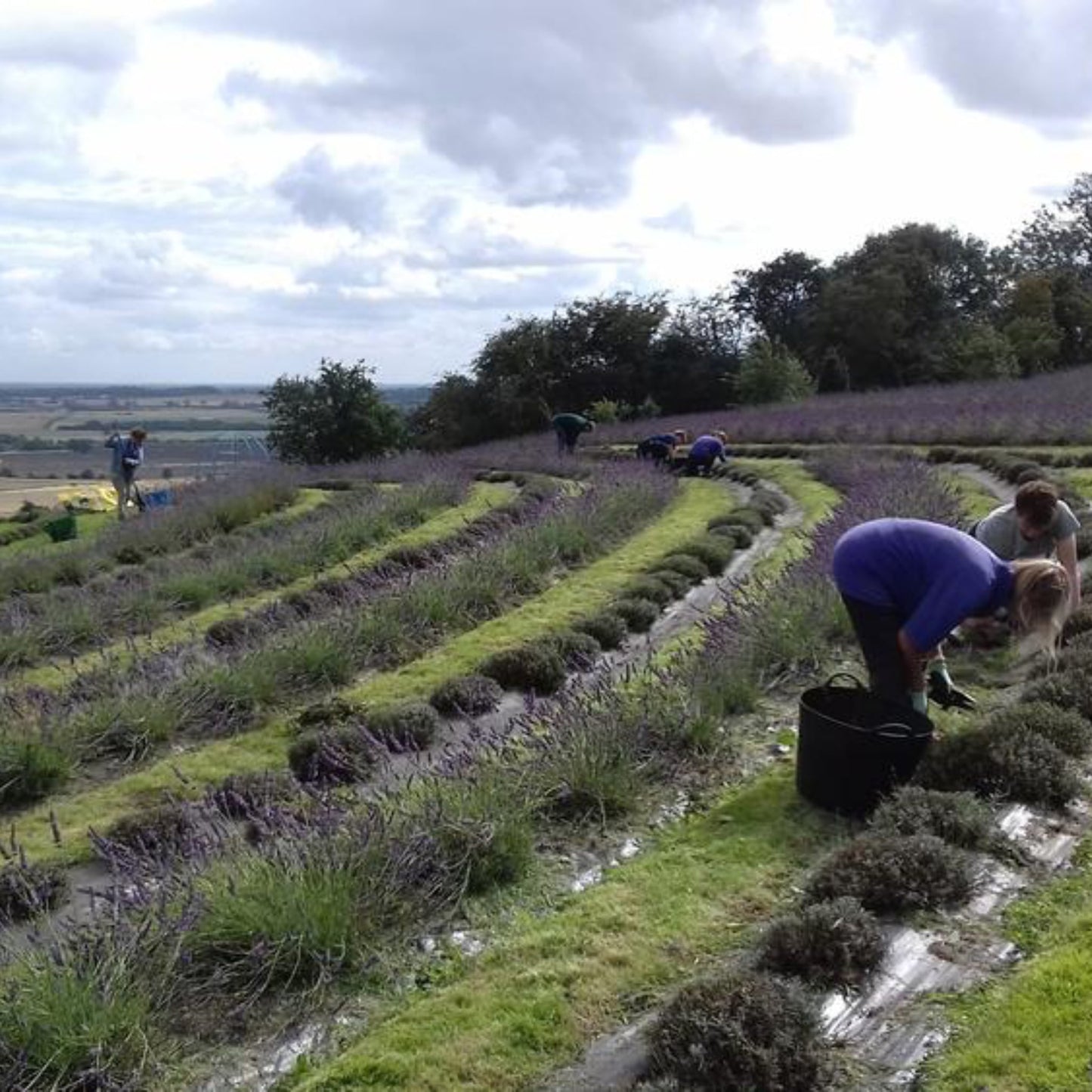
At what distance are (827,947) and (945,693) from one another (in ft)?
8.39

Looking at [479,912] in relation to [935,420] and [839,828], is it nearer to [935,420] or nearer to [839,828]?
[839,828]

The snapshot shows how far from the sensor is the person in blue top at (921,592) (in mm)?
5102

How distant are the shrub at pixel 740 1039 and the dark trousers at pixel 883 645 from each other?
2.31 metres

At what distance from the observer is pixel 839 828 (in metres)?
5.31

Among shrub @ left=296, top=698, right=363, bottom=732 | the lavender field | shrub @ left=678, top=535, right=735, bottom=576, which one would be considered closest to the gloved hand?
the lavender field

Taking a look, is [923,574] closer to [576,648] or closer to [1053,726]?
[1053,726]

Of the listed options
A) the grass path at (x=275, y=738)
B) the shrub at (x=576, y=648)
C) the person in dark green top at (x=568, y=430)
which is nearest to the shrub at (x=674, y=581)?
the grass path at (x=275, y=738)

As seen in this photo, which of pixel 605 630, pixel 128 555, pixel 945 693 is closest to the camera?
pixel 945 693

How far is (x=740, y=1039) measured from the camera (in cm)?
339

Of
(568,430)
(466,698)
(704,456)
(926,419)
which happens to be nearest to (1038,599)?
(466,698)

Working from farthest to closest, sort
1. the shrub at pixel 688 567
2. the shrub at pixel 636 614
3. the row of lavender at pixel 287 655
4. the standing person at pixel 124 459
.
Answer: the standing person at pixel 124 459, the shrub at pixel 688 567, the shrub at pixel 636 614, the row of lavender at pixel 287 655

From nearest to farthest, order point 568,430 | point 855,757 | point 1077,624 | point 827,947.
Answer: point 827,947 → point 855,757 → point 1077,624 → point 568,430

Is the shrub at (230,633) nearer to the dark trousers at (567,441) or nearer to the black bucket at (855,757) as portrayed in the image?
the black bucket at (855,757)

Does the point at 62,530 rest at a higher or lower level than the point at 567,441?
lower
